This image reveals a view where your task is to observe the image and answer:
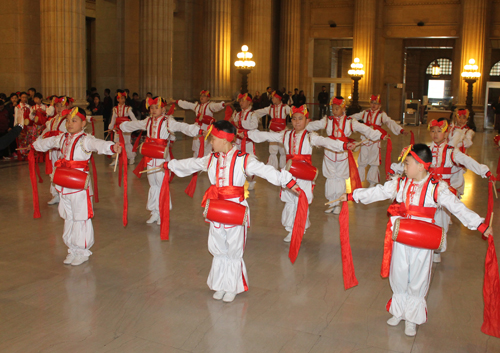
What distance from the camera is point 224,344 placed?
401 cm

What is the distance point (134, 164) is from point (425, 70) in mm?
30286

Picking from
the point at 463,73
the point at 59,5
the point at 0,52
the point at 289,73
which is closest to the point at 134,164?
the point at 59,5

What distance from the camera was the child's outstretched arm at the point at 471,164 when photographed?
5422 mm

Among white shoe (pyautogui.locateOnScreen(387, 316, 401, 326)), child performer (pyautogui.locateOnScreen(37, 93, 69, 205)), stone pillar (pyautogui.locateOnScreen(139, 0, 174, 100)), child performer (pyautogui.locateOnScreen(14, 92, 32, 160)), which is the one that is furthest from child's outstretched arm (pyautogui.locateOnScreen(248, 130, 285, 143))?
stone pillar (pyautogui.locateOnScreen(139, 0, 174, 100))

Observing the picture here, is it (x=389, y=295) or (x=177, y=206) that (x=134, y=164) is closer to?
(x=177, y=206)

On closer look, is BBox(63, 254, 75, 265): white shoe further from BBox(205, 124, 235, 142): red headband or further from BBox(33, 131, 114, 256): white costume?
BBox(205, 124, 235, 142): red headband

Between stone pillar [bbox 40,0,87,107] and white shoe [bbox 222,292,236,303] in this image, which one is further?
stone pillar [bbox 40,0,87,107]

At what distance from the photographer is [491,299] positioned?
161 inches

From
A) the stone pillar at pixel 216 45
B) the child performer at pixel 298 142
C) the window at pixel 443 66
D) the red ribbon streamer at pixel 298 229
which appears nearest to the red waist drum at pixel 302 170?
the child performer at pixel 298 142

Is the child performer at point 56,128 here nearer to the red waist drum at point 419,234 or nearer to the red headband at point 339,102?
the red headband at point 339,102

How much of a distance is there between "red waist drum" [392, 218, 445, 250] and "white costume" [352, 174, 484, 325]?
16cm

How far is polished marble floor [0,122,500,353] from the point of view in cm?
409

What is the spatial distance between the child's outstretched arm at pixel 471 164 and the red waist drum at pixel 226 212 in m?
2.62

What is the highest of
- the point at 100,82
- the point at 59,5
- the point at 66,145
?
the point at 59,5
